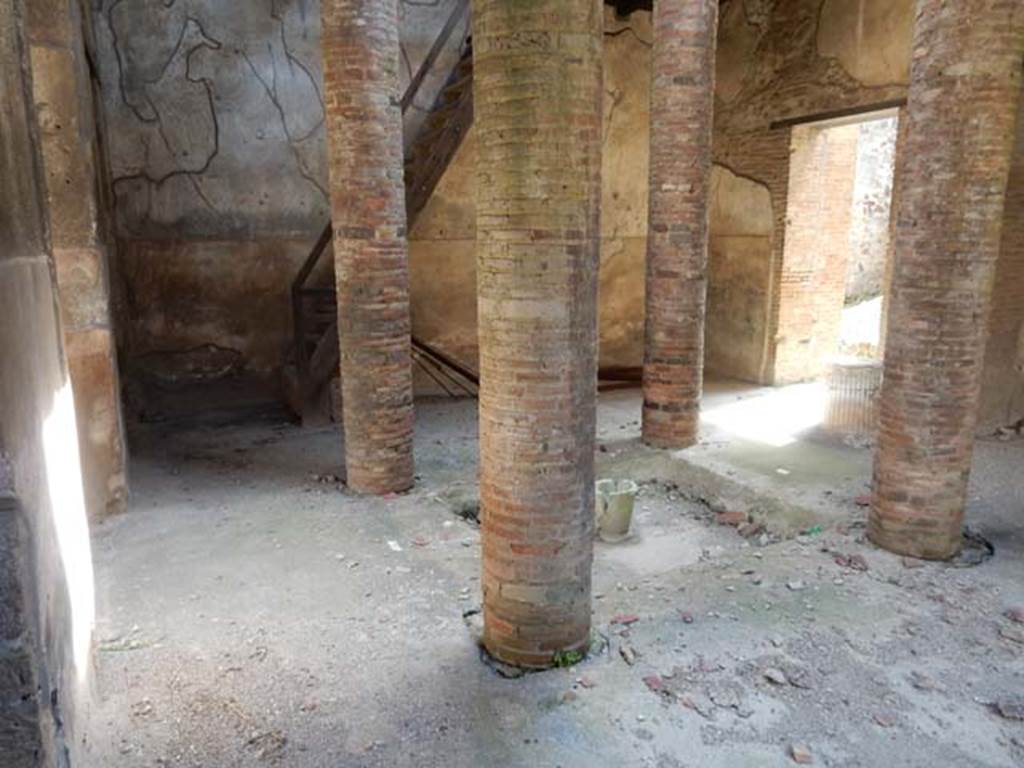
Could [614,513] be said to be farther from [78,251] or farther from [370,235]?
[78,251]

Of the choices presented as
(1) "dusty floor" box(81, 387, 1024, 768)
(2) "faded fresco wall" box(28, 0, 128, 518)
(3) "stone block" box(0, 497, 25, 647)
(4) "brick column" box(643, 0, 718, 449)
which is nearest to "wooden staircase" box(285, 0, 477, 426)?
(1) "dusty floor" box(81, 387, 1024, 768)

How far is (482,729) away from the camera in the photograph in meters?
3.32

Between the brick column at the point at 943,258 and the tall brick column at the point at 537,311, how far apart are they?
2.34 m

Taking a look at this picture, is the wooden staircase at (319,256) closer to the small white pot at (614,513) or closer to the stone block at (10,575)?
the small white pot at (614,513)

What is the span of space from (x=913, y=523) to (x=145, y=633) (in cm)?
465

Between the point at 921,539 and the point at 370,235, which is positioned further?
the point at 370,235

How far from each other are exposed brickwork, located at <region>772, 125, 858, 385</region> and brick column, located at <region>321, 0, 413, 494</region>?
5504 millimetres

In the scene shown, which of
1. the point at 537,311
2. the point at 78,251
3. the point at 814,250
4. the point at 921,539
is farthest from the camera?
the point at 814,250

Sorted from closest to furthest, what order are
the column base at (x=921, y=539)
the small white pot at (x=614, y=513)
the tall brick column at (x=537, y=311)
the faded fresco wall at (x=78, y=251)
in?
the tall brick column at (x=537, y=311) → the column base at (x=921, y=539) → the faded fresco wall at (x=78, y=251) → the small white pot at (x=614, y=513)

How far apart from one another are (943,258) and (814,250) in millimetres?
5299

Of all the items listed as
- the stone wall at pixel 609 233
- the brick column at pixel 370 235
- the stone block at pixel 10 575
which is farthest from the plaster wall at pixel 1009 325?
the stone block at pixel 10 575

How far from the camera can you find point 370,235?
227 inches

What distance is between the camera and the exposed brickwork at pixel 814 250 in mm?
9203

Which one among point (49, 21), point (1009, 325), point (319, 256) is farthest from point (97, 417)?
point (1009, 325)
